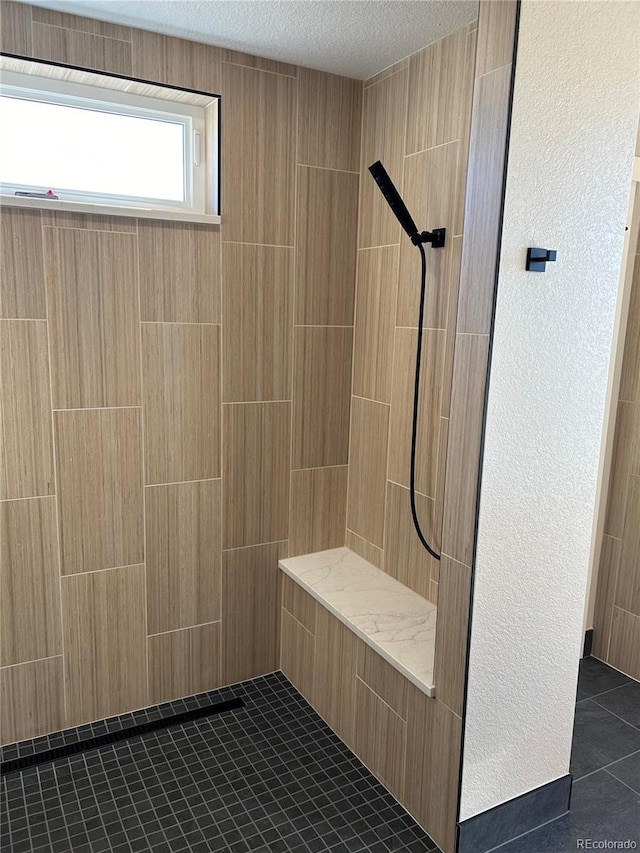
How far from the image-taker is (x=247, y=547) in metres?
2.55

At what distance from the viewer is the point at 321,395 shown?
259 cm

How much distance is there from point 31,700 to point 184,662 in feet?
1.76

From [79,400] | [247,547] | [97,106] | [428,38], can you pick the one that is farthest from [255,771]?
[428,38]

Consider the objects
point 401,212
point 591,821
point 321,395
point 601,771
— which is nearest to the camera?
point 591,821

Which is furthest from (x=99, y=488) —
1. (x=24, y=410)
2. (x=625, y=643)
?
(x=625, y=643)

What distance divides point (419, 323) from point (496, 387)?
630mm

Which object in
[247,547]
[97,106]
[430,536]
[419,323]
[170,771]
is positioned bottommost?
[170,771]

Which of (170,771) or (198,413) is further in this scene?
(198,413)

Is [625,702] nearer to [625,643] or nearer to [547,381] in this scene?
[625,643]

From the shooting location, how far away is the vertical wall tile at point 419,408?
219cm

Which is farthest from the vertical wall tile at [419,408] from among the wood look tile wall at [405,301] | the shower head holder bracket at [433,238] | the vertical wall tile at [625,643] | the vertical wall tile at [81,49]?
the vertical wall tile at [81,49]

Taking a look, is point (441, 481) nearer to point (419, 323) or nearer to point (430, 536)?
point (430, 536)

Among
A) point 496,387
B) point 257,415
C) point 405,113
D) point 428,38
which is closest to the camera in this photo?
point 496,387

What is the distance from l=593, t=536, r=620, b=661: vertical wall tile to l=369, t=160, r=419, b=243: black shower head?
156cm
